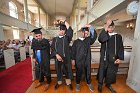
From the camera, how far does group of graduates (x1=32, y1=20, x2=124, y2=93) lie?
253 centimetres

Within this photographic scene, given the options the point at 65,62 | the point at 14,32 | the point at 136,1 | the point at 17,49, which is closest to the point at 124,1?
the point at 136,1

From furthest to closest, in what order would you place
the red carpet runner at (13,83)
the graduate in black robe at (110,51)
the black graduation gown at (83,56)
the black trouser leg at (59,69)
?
the red carpet runner at (13,83), the black trouser leg at (59,69), the black graduation gown at (83,56), the graduate in black robe at (110,51)

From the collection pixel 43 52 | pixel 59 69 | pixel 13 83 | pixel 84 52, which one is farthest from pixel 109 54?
pixel 13 83

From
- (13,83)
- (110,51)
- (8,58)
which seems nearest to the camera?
(110,51)

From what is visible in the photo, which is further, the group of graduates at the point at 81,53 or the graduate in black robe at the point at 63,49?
the graduate in black robe at the point at 63,49

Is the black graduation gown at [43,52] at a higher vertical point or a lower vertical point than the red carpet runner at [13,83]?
higher

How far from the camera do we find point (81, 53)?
271 cm

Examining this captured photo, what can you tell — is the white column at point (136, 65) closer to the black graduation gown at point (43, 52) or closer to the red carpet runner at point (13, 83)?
the black graduation gown at point (43, 52)

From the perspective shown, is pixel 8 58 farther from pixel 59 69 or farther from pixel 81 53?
pixel 81 53

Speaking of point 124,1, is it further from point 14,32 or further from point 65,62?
point 14,32

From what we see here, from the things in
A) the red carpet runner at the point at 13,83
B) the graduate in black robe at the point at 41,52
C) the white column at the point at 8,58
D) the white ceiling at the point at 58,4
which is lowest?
the red carpet runner at the point at 13,83

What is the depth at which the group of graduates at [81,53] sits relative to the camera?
2525mm

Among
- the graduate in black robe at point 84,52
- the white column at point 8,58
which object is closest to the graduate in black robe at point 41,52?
the graduate in black robe at point 84,52

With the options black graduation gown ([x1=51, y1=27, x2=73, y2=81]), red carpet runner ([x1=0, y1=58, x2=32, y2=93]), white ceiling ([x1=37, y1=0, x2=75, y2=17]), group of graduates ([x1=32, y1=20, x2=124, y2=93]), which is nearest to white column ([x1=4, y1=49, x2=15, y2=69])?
red carpet runner ([x1=0, y1=58, x2=32, y2=93])
